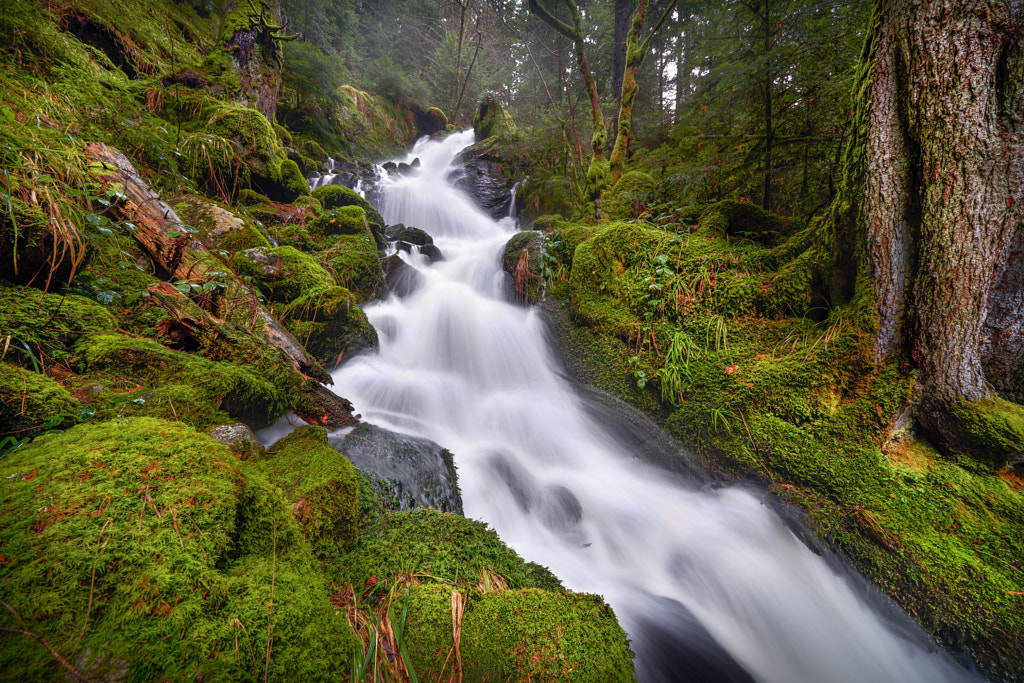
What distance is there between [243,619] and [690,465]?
3273mm

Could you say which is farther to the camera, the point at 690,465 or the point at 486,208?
the point at 486,208

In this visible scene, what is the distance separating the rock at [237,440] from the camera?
1.94m

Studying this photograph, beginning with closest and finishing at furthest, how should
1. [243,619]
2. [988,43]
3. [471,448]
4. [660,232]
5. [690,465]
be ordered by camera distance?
[243,619] < [988,43] < [690,465] < [471,448] < [660,232]

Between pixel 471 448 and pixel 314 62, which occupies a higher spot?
pixel 314 62

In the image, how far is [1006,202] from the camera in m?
2.15

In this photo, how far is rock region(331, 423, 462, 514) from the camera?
2.42m

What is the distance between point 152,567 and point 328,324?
383 centimetres

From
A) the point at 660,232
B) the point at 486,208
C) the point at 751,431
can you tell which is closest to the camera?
the point at 751,431

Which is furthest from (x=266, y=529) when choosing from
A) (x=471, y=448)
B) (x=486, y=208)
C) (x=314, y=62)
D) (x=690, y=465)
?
(x=314, y=62)

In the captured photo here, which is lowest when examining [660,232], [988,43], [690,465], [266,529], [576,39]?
[690,465]

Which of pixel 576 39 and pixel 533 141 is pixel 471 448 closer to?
pixel 576 39

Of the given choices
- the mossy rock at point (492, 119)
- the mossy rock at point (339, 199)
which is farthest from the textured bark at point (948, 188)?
the mossy rock at point (492, 119)

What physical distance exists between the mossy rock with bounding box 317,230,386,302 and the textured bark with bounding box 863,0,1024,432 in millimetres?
5894

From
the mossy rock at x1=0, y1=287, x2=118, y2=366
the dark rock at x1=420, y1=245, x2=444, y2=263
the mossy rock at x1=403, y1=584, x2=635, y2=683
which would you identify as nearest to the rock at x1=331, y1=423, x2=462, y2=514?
the mossy rock at x1=403, y1=584, x2=635, y2=683
